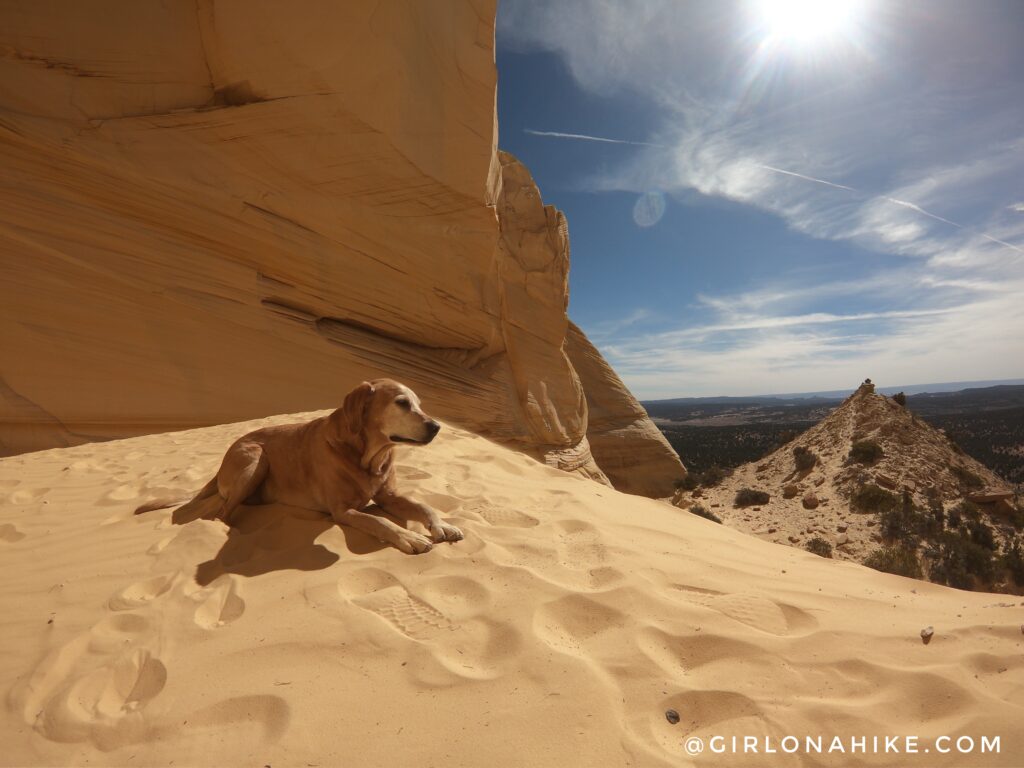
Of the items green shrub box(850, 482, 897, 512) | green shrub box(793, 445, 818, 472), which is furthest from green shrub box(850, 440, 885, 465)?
green shrub box(850, 482, 897, 512)

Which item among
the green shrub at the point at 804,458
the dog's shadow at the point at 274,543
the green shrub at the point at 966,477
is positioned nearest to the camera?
the dog's shadow at the point at 274,543

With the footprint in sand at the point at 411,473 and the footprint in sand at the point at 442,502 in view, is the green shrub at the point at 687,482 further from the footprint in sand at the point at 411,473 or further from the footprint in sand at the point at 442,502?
the footprint in sand at the point at 442,502

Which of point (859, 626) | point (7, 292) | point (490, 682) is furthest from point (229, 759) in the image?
point (7, 292)

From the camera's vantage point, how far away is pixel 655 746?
49.4 inches

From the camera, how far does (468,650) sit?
168 cm

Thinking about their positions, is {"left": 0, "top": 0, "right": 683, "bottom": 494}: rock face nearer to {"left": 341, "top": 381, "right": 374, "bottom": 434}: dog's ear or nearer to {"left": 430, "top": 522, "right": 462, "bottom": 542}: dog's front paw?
{"left": 341, "top": 381, "right": 374, "bottom": 434}: dog's ear

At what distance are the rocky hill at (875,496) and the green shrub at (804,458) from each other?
0.11 ft

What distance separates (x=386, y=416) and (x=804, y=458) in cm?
1469

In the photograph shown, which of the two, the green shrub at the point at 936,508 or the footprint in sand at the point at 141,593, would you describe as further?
the green shrub at the point at 936,508

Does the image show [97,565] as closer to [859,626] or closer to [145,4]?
[859,626]

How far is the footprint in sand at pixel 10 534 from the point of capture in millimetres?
2832

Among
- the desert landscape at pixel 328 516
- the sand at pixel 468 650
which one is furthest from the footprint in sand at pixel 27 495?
the sand at pixel 468 650

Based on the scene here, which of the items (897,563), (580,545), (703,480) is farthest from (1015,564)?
(580,545)

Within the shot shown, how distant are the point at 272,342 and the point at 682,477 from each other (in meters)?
14.3
